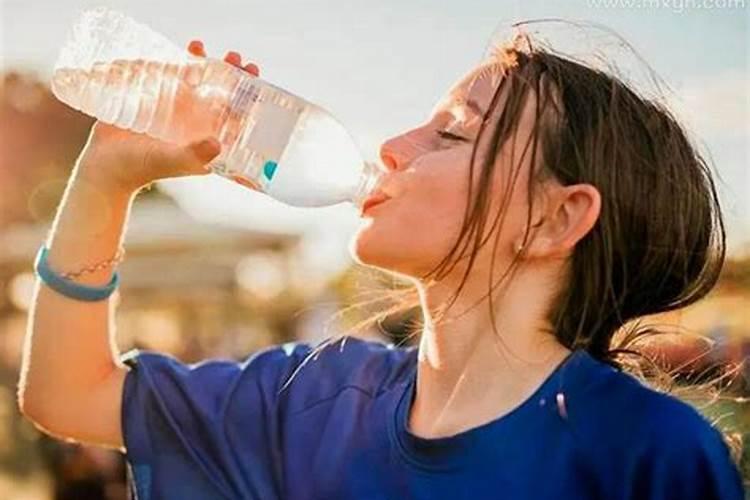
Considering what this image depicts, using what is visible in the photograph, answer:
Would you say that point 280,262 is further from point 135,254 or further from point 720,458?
point 720,458

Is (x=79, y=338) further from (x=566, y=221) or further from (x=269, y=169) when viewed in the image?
(x=566, y=221)

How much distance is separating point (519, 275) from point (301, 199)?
0.51 m

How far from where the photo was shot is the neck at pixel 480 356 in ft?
6.26

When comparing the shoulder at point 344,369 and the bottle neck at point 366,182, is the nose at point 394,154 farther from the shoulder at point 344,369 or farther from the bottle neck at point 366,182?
the shoulder at point 344,369

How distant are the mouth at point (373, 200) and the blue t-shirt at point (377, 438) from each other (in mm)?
195

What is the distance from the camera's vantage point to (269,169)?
2447mm

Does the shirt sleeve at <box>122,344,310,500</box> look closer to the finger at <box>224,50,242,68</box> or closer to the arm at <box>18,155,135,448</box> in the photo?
the arm at <box>18,155,135,448</box>

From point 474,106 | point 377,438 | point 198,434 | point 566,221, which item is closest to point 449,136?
point 474,106

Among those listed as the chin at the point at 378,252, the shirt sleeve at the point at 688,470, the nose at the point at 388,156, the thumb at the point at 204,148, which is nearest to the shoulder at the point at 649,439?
the shirt sleeve at the point at 688,470

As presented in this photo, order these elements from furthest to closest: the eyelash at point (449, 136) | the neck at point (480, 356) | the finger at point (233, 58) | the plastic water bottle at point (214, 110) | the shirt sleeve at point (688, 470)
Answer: the plastic water bottle at point (214, 110) < the finger at point (233, 58) < the eyelash at point (449, 136) < the neck at point (480, 356) < the shirt sleeve at point (688, 470)

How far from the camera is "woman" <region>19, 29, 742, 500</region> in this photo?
1937mm

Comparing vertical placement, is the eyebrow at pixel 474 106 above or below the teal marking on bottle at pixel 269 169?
above

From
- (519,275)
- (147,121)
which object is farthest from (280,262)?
(519,275)

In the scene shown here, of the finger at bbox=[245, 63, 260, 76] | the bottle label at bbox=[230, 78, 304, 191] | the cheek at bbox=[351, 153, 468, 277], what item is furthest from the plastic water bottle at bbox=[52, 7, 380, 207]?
the cheek at bbox=[351, 153, 468, 277]
